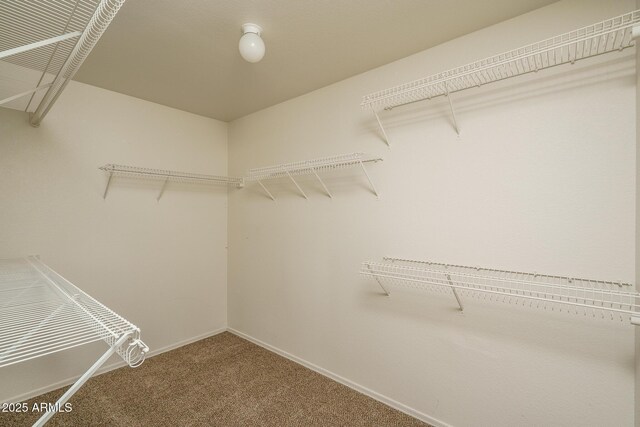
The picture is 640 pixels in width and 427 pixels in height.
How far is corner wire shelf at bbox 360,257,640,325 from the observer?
1.28 m

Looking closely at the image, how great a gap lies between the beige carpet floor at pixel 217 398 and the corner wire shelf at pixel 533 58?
6.11 feet

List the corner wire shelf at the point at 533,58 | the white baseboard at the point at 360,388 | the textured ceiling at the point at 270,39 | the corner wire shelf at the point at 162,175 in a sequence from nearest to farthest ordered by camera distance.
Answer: the corner wire shelf at the point at 533,58
the textured ceiling at the point at 270,39
the white baseboard at the point at 360,388
the corner wire shelf at the point at 162,175

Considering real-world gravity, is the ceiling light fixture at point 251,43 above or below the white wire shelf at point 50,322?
above

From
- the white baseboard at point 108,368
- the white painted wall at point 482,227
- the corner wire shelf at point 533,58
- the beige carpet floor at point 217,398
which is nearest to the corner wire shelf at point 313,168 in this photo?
the white painted wall at point 482,227

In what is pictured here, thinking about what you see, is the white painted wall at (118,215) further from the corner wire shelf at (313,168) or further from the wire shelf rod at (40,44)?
the wire shelf rod at (40,44)

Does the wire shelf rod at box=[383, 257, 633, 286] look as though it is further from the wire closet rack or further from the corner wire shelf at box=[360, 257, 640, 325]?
the wire closet rack

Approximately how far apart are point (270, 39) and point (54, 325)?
5.70ft

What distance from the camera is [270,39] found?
1.80 meters

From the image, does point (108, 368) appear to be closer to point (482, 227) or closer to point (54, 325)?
point (54, 325)

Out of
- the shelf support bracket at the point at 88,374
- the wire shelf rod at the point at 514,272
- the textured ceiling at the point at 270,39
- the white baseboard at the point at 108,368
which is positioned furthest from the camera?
the white baseboard at the point at 108,368

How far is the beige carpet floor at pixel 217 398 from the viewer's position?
6.20 ft

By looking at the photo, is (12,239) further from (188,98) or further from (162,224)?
(188,98)

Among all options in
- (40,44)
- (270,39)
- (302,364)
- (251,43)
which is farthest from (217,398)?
(270,39)

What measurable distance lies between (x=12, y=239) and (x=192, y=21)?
6.34ft
